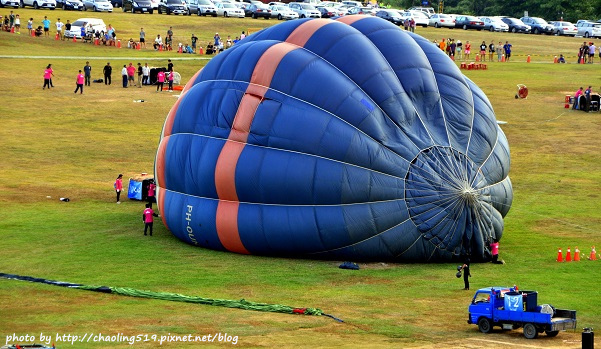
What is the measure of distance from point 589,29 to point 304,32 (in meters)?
80.4

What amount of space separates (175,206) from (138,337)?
1095 cm

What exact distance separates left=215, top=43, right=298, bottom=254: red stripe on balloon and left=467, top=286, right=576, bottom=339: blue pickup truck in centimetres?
935

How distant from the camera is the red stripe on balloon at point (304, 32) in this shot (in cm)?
3512

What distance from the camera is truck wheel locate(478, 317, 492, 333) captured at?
2622cm

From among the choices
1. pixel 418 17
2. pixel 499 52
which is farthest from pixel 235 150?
pixel 418 17

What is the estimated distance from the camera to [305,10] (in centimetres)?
11181

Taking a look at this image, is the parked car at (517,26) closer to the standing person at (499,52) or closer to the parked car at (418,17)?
the parked car at (418,17)

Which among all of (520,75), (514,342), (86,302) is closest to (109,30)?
(520,75)

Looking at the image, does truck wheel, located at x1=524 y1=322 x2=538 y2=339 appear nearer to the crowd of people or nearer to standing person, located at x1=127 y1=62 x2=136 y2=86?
standing person, located at x1=127 y1=62 x2=136 y2=86

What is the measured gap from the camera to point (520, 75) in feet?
266

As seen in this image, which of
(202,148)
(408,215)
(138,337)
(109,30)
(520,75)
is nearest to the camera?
(138,337)

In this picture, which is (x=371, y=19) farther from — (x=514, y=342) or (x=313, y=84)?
(x=514, y=342)

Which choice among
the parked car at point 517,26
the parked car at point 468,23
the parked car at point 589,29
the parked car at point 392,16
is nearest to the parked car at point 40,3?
the parked car at point 392,16

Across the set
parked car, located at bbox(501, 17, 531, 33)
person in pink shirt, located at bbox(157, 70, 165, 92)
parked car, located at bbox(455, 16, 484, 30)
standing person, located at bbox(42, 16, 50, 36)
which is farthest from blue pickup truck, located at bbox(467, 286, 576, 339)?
parked car, located at bbox(501, 17, 531, 33)
